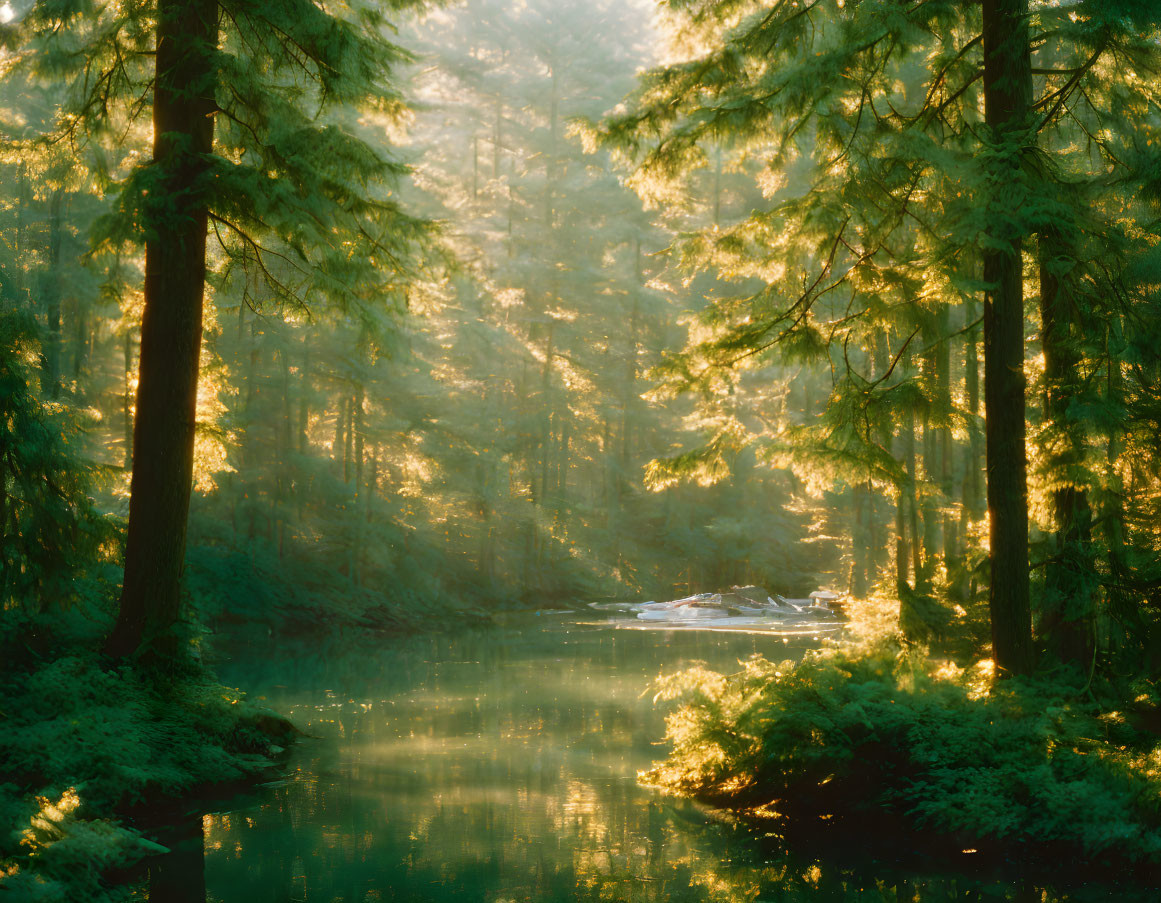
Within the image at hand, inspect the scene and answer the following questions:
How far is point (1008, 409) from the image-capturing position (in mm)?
7891

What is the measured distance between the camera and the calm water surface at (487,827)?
5.64m

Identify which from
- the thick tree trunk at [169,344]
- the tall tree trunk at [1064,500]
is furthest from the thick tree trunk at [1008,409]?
the thick tree trunk at [169,344]

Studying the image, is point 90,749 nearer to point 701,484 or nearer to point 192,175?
point 192,175

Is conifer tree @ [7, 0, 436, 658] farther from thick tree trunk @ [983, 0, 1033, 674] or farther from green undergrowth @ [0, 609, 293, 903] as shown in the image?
thick tree trunk @ [983, 0, 1033, 674]

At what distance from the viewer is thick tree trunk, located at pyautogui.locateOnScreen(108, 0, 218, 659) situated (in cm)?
824

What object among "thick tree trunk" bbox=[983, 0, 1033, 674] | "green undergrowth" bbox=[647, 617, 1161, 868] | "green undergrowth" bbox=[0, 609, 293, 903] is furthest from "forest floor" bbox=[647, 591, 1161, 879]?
"green undergrowth" bbox=[0, 609, 293, 903]

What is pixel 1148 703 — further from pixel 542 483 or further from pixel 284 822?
pixel 542 483

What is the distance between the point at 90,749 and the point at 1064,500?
8.00 meters

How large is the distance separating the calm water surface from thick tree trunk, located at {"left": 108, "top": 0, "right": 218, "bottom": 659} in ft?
6.37

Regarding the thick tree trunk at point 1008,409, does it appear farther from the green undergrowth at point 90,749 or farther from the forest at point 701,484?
the green undergrowth at point 90,749

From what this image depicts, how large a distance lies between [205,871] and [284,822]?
3.58 feet

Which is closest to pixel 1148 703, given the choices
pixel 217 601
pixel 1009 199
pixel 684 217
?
pixel 1009 199

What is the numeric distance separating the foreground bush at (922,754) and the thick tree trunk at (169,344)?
176 inches

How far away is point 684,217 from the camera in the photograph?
34.6 meters
